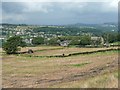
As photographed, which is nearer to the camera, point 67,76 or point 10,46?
point 67,76

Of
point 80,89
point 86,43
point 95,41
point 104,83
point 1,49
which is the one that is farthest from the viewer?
point 95,41

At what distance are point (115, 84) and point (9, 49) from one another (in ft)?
167

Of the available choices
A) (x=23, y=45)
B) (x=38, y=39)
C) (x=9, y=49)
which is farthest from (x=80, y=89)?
(x=38, y=39)

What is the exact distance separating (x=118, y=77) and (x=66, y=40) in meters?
89.4

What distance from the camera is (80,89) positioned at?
1165 cm

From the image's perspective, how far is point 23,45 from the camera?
79375mm

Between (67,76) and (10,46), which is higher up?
(67,76)

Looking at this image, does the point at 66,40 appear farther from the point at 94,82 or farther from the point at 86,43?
the point at 94,82

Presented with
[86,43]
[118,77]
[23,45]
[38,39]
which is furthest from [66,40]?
[118,77]

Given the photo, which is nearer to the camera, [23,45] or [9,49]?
[9,49]

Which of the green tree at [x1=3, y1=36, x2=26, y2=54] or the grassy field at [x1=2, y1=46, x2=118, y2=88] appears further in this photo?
the green tree at [x1=3, y1=36, x2=26, y2=54]

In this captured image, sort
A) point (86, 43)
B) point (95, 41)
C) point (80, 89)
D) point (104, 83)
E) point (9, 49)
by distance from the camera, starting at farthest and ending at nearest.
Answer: point (95, 41) < point (86, 43) < point (9, 49) < point (104, 83) < point (80, 89)

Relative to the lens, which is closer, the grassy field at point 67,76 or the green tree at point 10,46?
the grassy field at point 67,76

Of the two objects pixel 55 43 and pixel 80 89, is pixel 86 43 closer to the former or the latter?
pixel 55 43
